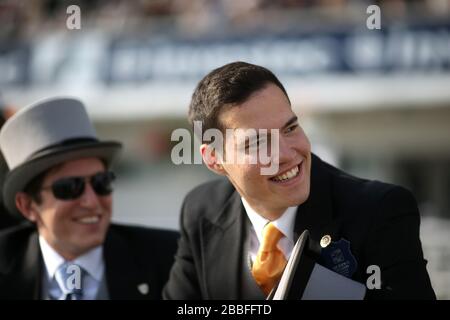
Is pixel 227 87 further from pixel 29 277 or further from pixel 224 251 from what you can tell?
pixel 29 277

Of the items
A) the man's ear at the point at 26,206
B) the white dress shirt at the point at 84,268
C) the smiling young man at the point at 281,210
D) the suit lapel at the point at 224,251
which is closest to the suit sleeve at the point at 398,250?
the smiling young man at the point at 281,210

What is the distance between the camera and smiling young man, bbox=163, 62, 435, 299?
6.01 ft

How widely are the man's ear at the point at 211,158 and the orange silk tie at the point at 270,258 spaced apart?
18cm

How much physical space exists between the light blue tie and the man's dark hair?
3.41 ft

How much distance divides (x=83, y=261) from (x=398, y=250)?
1386 millimetres

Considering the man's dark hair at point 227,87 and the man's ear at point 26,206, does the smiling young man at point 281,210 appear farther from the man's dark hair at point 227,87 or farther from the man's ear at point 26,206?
the man's ear at point 26,206

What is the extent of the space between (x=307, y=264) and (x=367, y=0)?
9.50m

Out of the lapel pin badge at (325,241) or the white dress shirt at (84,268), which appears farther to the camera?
the white dress shirt at (84,268)

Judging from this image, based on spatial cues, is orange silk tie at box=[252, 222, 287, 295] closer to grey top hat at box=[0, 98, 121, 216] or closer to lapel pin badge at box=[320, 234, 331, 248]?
lapel pin badge at box=[320, 234, 331, 248]

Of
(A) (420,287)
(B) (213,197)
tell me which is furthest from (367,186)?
(B) (213,197)

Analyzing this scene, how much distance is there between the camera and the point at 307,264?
1731 mm

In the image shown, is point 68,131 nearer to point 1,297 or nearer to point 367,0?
point 1,297

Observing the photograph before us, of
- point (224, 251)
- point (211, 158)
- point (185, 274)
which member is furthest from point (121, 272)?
point (211, 158)

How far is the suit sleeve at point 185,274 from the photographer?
2.22 m
